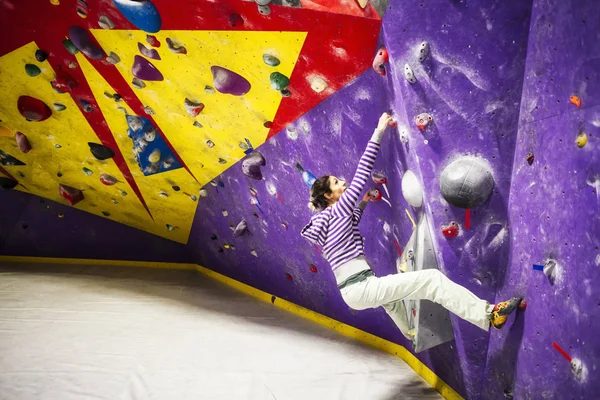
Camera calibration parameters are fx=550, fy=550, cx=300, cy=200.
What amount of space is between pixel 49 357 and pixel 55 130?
68.2 inches

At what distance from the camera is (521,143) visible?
Answer: 71.6 inches

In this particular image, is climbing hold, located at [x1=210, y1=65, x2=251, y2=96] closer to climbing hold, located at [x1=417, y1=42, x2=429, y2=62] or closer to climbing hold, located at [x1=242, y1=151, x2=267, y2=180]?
climbing hold, located at [x1=242, y1=151, x2=267, y2=180]

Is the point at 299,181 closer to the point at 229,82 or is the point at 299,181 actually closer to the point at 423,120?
the point at 229,82

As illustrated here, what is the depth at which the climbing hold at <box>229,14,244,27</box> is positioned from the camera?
2.35m

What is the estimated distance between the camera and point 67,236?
5250mm

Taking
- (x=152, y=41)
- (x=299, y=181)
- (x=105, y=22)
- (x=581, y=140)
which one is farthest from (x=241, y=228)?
(x=581, y=140)

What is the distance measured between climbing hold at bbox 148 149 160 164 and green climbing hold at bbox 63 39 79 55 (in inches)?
33.5

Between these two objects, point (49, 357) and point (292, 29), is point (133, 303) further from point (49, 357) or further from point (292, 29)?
point (292, 29)

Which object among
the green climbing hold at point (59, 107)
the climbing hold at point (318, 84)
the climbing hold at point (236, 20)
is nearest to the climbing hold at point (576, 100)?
the climbing hold at point (318, 84)

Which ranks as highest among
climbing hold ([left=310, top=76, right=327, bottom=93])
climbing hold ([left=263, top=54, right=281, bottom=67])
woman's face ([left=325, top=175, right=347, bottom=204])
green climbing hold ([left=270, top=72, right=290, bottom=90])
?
climbing hold ([left=263, top=54, right=281, bottom=67])

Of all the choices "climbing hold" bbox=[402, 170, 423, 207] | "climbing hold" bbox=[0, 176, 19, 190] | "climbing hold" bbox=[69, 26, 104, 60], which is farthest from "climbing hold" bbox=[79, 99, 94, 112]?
"climbing hold" bbox=[402, 170, 423, 207]

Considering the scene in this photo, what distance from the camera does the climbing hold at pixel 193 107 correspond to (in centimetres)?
307

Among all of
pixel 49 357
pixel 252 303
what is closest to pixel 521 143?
pixel 49 357

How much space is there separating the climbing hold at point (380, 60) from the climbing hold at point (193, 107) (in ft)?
4.10
